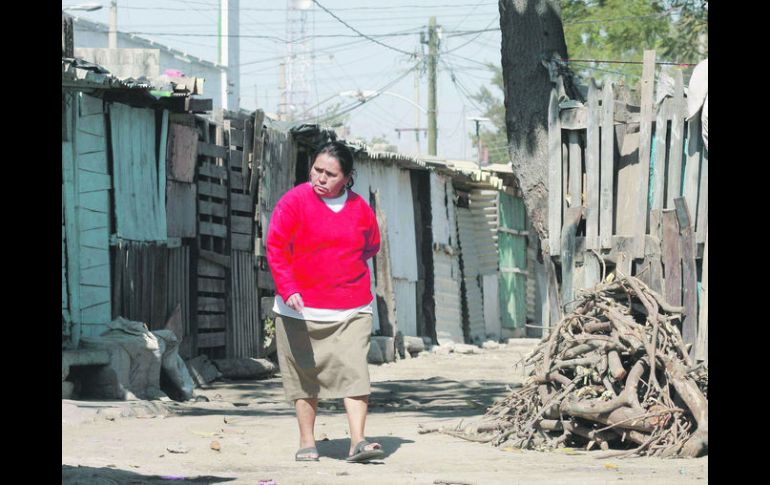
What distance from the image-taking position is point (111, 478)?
17.5ft

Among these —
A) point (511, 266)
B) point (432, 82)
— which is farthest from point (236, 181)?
point (432, 82)

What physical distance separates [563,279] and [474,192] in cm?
1605

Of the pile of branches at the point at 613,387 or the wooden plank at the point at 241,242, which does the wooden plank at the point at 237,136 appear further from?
the pile of branches at the point at 613,387

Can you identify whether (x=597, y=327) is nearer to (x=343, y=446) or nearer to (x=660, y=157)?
(x=660, y=157)

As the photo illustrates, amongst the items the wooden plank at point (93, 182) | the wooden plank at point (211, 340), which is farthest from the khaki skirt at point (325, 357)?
the wooden plank at point (211, 340)

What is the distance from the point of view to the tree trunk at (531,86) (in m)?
9.05

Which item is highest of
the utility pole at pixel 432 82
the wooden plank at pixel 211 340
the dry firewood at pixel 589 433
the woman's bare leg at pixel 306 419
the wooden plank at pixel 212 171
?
the utility pole at pixel 432 82

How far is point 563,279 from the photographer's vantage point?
339 inches

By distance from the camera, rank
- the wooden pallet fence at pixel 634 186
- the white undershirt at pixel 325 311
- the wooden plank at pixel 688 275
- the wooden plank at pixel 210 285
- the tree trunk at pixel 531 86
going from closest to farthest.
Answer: the white undershirt at pixel 325 311, the wooden plank at pixel 688 275, the wooden pallet fence at pixel 634 186, the tree trunk at pixel 531 86, the wooden plank at pixel 210 285

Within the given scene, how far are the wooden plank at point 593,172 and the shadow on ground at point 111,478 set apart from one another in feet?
11.9

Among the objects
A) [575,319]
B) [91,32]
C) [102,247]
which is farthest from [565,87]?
[91,32]

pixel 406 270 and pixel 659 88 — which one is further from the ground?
pixel 659 88

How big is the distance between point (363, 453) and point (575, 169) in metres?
3.13
